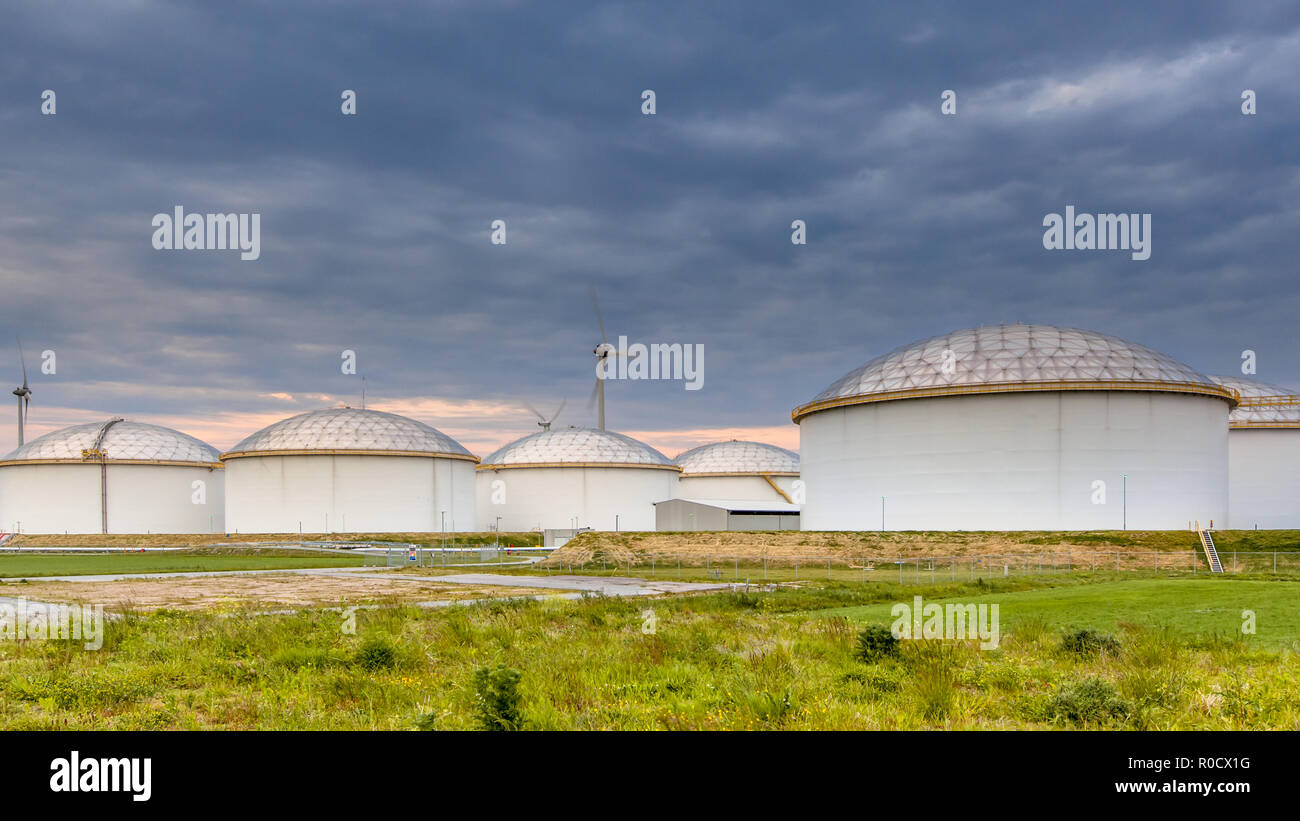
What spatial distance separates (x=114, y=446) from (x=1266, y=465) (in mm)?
97619

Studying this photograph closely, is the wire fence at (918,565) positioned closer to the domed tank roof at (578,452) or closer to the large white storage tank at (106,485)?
the domed tank roof at (578,452)

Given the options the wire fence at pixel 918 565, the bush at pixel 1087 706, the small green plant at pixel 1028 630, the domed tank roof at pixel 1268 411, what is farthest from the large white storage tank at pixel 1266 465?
the bush at pixel 1087 706

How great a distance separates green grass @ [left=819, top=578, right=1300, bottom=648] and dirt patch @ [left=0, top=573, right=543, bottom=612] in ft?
45.0

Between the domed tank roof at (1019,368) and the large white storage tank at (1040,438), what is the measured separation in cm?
9

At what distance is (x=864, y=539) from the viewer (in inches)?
2025

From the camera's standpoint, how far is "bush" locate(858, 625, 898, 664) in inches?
534

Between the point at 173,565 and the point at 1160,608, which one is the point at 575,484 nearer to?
the point at 173,565

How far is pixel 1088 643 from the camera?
1394 cm

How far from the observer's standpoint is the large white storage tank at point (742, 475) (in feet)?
337

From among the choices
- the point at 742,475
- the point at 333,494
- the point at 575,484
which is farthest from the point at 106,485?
the point at 742,475

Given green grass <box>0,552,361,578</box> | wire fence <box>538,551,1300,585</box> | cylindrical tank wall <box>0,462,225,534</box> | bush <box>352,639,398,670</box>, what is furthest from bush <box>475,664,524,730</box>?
cylindrical tank wall <box>0,462,225,534</box>
